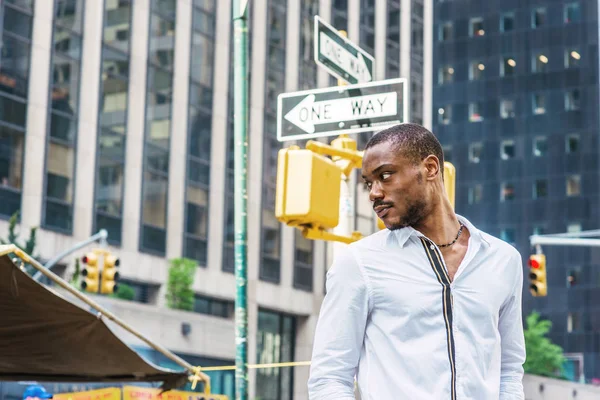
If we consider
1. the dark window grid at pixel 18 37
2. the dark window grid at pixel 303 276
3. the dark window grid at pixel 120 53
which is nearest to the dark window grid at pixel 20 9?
the dark window grid at pixel 18 37

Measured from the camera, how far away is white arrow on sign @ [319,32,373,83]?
10.6 meters

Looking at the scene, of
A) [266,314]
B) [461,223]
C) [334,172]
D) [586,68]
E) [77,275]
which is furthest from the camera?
[586,68]

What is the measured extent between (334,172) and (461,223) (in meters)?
6.21

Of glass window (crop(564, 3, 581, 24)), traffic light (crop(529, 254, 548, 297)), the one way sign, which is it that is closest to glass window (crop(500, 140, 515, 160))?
glass window (crop(564, 3, 581, 24))

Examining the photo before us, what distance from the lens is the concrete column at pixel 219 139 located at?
161 feet

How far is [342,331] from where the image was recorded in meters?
3.28

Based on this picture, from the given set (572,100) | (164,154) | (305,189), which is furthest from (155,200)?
(572,100)

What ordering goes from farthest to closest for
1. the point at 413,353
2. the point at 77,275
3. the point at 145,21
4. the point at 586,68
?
the point at 586,68, the point at 145,21, the point at 77,275, the point at 413,353

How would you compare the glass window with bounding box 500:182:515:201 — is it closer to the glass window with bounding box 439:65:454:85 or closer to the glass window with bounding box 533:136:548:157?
the glass window with bounding box 533:136:548:157

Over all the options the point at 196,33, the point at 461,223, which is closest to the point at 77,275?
the point at 196,33

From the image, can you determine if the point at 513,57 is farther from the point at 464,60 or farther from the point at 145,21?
the point at 145,21

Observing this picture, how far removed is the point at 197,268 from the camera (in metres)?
47.8

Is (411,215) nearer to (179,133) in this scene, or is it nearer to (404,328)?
(404,328)

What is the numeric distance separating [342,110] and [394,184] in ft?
22.7
